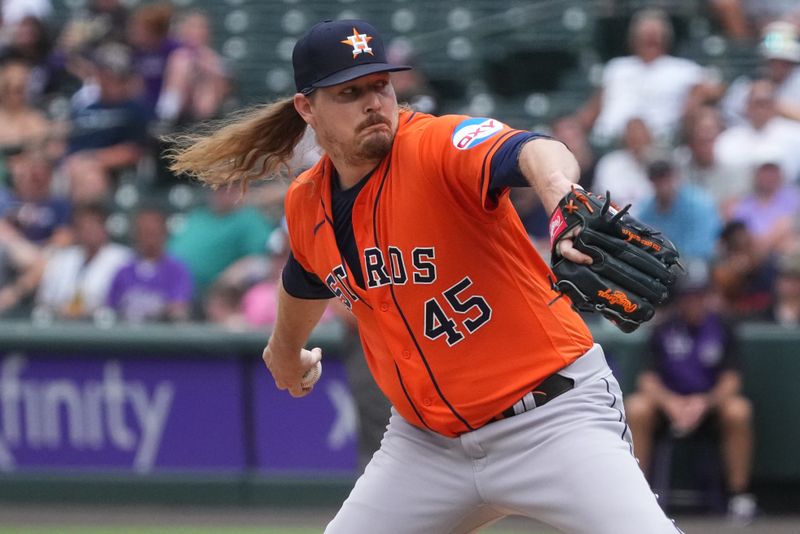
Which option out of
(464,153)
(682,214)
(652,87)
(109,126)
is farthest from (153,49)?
(464,153)

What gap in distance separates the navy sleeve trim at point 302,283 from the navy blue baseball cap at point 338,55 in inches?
24.1

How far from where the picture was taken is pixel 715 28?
11.7 metres

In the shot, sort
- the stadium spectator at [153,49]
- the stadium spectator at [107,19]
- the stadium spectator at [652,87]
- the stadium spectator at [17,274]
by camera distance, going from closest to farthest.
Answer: the stadium spectator at [17,274] → the stadium spectator at [652,87] → the stadium spectator at [153,49] → the stadium spectator at [107,19]

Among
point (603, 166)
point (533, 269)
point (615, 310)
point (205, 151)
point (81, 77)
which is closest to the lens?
point (615, 310)

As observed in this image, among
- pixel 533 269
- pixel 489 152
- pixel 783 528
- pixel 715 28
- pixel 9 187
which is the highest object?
pixel 489 152

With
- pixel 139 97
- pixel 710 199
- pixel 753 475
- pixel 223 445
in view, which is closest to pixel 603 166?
pixel 710 199

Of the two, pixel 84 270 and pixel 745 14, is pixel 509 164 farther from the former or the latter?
pixel 745 14

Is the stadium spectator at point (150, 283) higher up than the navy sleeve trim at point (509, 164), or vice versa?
the navy sleeve trim at point (509, 164)

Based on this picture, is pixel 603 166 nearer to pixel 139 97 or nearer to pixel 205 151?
pixel 139 97

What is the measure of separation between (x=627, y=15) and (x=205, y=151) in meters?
7.84

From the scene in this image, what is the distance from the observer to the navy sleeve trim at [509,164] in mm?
3432

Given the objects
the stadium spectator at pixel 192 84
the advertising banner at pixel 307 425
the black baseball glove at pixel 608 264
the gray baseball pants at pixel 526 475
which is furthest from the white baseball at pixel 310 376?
the stadium spectator at pixel 192 84

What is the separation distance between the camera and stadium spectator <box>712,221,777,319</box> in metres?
8.45

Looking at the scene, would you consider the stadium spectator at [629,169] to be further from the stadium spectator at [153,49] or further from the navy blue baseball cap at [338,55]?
the navy blue baseball cap at [338,55]
